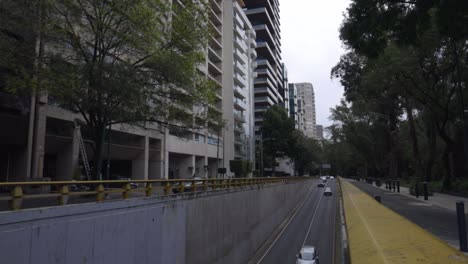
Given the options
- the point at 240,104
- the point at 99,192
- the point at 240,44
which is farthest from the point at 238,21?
the point at 99,192

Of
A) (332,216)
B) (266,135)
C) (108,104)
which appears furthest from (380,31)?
(266,135)

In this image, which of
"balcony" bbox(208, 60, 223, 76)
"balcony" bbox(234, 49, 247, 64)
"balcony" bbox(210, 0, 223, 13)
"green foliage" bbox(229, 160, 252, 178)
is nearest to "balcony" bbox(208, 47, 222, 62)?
"balcony" bbox(208, 60, 223, 76)

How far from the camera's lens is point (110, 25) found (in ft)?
69.1

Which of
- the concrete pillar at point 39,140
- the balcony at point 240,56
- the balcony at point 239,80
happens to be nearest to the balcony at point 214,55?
the balcony at point 239,80

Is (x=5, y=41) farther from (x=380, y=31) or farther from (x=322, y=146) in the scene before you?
(x=322, y=146)

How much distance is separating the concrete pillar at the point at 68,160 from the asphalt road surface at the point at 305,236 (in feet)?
64.5

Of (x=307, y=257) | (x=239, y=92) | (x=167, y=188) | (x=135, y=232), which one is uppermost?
(x=239, y=92)

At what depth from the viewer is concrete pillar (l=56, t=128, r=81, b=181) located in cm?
3447

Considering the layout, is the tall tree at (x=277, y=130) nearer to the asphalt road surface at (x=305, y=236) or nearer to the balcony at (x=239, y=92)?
the balcony at (x=239, y=92)

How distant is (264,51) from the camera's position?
111375 mm

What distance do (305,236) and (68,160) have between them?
77.0 ft

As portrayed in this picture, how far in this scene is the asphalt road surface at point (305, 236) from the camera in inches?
1052

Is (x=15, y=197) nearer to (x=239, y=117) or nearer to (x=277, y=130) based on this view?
(x=239, y=117)

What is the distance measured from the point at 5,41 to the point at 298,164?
383 ft
